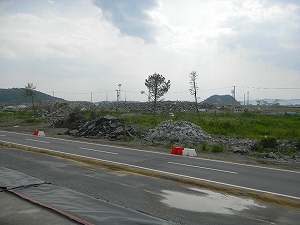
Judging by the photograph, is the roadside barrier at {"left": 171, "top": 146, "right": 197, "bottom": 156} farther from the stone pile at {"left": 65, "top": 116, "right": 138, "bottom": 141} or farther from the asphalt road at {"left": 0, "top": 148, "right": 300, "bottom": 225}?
the stone pile at {"left": 65, "top": 116, "right": 138, "bottom": 141}

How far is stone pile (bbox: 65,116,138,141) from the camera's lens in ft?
88.6

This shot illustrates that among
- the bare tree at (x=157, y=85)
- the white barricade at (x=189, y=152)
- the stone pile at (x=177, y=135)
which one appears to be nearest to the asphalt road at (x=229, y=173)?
the white barricade at (x=189, y=152)

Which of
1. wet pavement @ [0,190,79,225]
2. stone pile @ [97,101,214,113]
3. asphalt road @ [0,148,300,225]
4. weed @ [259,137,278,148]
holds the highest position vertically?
stone pile @ [97,101,214,113]

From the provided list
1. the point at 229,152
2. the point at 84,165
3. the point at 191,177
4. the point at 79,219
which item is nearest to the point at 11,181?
the point at 79,219

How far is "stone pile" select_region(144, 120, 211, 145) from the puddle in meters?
15.5

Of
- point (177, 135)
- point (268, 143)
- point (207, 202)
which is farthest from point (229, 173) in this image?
point (177, 135)

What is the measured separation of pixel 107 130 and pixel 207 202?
2114 cm

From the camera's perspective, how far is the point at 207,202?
26.2 ft

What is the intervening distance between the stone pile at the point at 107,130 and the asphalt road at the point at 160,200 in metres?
14.7

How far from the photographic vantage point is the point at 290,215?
7.21 m

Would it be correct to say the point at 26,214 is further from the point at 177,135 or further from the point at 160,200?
the point at 177,135

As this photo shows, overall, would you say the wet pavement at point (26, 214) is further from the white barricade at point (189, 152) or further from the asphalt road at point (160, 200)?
the white barricade at point (189, 152)

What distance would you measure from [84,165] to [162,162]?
3736 mm

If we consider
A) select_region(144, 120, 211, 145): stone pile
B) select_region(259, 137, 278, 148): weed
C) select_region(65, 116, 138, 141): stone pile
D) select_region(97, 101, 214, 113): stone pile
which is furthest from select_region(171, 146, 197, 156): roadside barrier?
select_region(97, 101, 214, 113): stone pile
